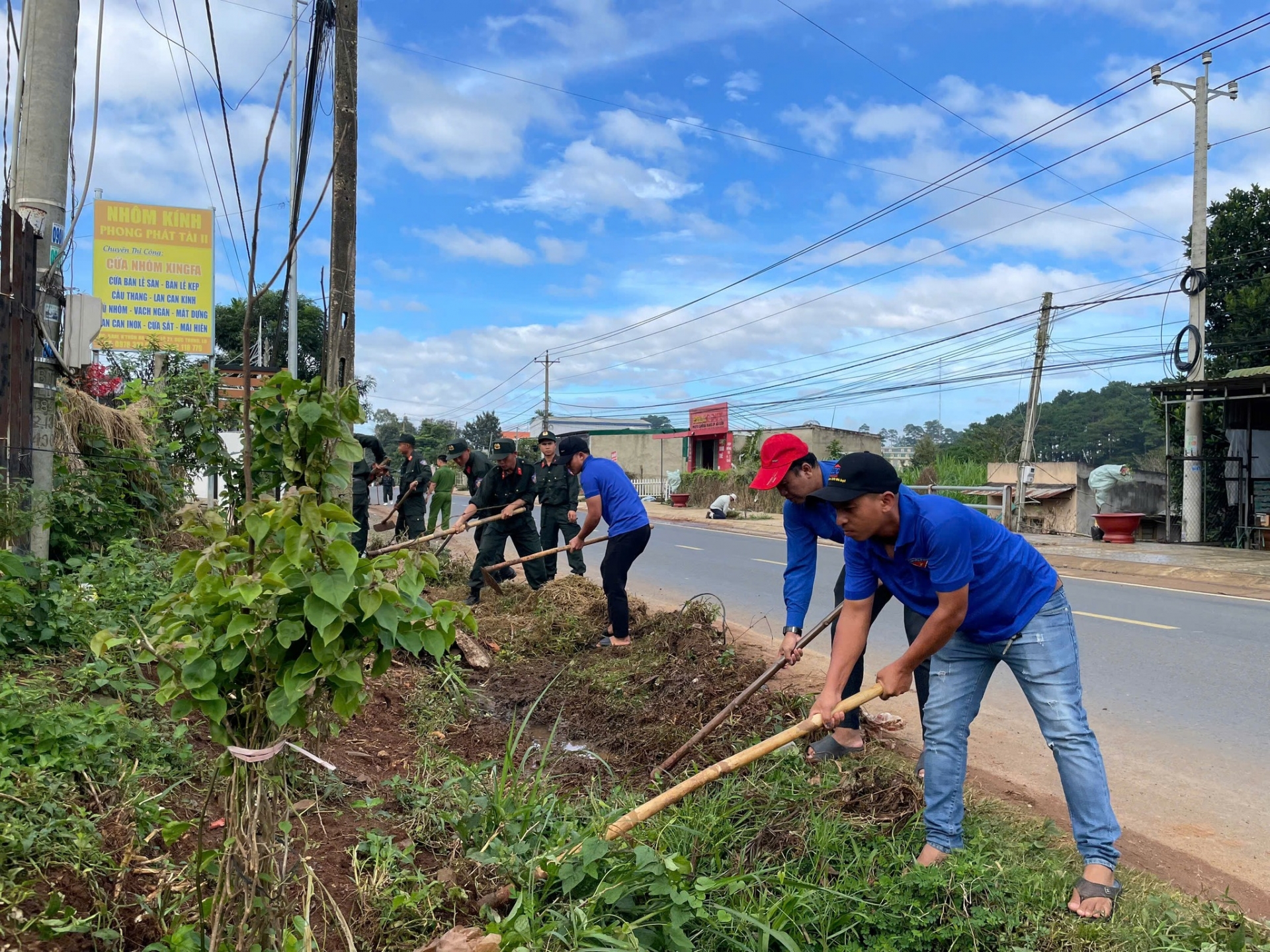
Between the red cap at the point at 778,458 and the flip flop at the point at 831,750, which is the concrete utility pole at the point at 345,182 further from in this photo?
the flip flop at the point at 831,750

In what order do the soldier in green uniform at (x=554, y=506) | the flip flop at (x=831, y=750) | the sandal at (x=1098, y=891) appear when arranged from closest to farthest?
the sandal at (x=1098, y=891) → the flip flop at (x=831, y=750) → the soldier in green uniform at (x=554, y=506)

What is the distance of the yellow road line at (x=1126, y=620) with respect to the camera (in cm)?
818

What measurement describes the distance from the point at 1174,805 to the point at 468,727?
3.55 m

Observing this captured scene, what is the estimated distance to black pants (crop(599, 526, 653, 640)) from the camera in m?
6.55

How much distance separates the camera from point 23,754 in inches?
116

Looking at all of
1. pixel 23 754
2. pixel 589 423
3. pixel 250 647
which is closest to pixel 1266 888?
pixel 250 647

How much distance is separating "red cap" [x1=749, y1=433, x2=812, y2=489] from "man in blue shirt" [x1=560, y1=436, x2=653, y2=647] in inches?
101

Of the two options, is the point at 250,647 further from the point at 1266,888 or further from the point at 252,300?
the point at 1266,888

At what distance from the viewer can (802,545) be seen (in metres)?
4.50

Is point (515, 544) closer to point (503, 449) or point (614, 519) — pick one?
point (503, 449)

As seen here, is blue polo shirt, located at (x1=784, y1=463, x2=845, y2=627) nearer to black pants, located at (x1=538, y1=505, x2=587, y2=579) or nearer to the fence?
black pants, located at (x1=538, y1=505, x2=587, y2=579)

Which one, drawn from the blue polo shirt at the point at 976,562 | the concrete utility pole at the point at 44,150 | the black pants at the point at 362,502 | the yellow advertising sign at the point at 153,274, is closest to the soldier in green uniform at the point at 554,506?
the black pants at the point at 362,502

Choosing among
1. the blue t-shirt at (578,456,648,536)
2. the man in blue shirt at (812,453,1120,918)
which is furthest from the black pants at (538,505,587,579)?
the man in blue shirt at (812,453,1120,918)

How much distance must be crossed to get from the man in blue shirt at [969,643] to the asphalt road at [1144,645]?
7.90 ft
